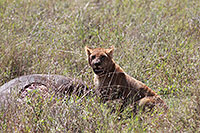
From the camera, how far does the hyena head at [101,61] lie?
5.83 meters

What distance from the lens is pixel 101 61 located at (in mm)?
5844

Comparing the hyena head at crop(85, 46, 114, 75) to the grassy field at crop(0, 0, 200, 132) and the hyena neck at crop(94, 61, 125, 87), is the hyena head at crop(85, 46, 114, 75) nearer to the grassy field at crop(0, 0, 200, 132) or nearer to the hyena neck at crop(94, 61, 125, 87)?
the hyena neck at crop(94, 61, 125, 87)

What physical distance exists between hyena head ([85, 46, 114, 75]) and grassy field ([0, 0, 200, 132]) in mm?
429

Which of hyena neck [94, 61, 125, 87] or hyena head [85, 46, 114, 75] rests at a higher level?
hyena head [85, 46, 114, 75]

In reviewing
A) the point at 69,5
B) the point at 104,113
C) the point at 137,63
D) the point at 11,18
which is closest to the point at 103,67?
the point at 137,63

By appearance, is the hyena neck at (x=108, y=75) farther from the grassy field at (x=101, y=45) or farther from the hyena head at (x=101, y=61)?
the grassy field at (x=101, y=45)

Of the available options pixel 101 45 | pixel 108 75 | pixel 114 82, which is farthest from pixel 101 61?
pixel 101 45

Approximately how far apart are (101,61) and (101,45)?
1543 millimetres

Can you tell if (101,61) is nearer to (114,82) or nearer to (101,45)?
(114,82)

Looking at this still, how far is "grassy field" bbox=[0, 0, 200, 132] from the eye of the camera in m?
4.54

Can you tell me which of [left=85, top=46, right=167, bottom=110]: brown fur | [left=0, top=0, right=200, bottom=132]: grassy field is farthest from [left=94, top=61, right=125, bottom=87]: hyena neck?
[left=0, top=0, right=200, bottom=132]: grassy field

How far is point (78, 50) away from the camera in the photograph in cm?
723

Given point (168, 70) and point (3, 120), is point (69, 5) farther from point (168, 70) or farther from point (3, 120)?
point (3, 120)

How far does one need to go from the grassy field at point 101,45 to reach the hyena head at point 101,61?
43 centimetres
